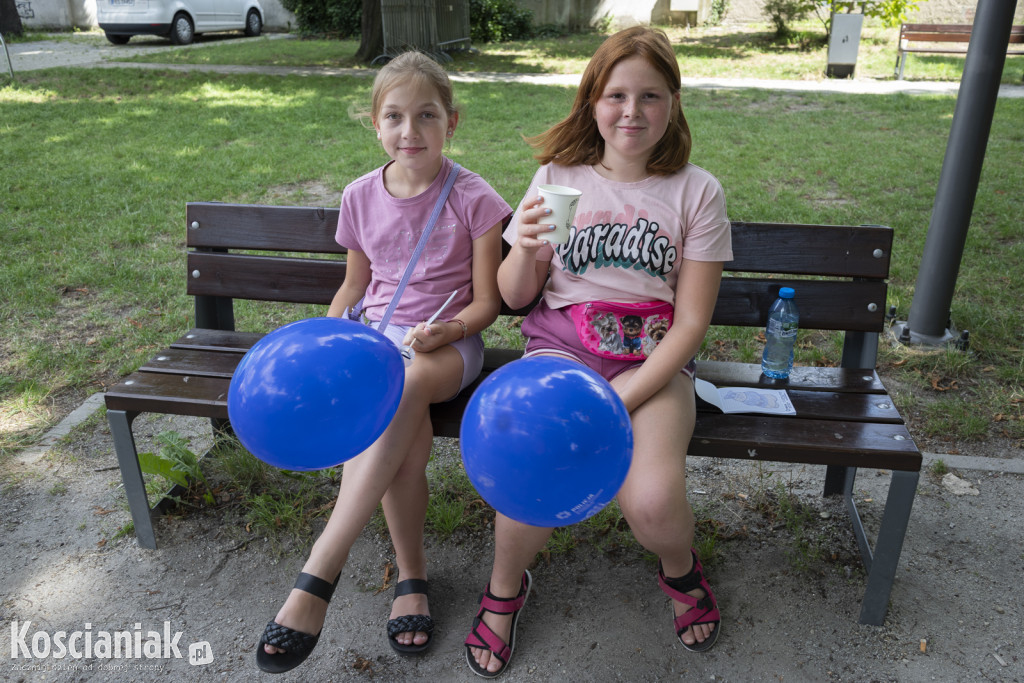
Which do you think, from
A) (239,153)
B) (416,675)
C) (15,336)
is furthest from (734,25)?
(416,675)

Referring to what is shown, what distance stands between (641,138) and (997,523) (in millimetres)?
1905

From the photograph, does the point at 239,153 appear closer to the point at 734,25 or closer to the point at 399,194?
the point at 399,194

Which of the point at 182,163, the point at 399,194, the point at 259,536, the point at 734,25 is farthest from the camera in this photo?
the point at 734,25

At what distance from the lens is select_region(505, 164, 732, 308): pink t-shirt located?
7.48 feet

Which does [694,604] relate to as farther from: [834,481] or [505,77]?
[505,77]

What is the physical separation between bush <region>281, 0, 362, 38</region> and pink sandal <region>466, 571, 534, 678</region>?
56.1ft

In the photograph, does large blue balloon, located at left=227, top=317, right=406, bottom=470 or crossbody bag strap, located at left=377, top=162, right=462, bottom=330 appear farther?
crossbody bag strap, located at left=377, top=162, right=462, bottom=330

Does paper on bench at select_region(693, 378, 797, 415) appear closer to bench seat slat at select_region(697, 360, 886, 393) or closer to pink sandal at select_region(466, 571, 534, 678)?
bench seat slat at select_region(697, 360, 886, 393)

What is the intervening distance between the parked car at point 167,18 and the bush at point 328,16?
1.42 meters

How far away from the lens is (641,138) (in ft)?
7.36

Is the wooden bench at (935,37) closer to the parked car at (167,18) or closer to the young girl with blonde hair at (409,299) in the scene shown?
the young girl with blonde hair at (409,299)

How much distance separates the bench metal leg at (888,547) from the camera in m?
2.21

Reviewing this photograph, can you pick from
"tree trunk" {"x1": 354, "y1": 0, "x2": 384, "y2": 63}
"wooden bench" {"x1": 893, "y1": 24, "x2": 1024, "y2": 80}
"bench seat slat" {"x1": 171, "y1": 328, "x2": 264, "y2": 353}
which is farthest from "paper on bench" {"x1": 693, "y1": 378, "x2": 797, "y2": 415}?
"tree trunk" {"x1": 354, "y1": 0, "x2": 384, "y2": 63}

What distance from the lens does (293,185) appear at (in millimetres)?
6410
